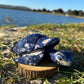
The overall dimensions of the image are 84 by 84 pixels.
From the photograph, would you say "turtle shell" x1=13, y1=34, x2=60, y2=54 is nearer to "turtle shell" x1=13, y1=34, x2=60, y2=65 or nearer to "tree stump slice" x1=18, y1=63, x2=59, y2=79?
"turtle shell" x1=13, y1=34, x2=60, y2=65

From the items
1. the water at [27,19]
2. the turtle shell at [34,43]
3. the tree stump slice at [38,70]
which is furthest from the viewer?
the water at [27,19]

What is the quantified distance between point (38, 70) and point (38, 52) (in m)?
0.22

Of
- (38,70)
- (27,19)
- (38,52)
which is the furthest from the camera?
(27,19)

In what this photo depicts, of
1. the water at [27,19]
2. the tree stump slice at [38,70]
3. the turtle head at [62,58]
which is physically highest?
the water at [27,19]

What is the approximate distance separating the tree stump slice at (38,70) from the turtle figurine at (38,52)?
0.05 metres

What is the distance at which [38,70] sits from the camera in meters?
1.47

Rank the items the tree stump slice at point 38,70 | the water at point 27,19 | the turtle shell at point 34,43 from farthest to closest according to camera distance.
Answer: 1. the water at point 27,19
2. the turtle shell at point 34,43
3. the tree stump slice at point 38,70

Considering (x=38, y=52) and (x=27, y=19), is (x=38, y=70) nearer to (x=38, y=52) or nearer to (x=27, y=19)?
(x=38, y=52)

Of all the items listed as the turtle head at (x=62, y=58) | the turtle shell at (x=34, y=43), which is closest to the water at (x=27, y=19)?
the turtle shell at (x=34, y=43)

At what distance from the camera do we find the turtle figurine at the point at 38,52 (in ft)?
5.06

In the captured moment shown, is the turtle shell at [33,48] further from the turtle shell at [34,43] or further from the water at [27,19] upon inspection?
the water at [27,19]

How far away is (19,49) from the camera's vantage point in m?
1.74

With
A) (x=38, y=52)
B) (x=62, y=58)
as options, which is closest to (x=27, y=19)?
(x=38, y=52)

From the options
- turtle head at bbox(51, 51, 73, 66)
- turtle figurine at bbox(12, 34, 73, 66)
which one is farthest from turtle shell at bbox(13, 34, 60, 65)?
turtle head at bbox(51, 51, 73, 66)
